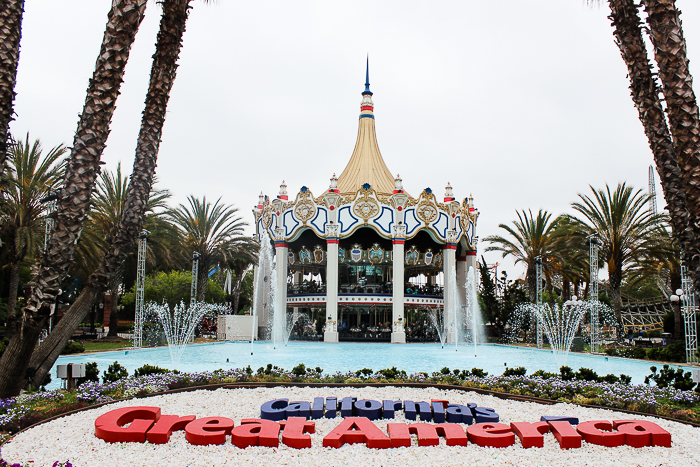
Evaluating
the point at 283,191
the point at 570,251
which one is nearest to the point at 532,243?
the point at 570,251

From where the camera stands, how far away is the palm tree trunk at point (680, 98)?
26.2ft

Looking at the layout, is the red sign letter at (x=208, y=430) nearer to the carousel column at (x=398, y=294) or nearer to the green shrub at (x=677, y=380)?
the green shrub at (x=677, y=380)

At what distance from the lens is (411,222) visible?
35625mm

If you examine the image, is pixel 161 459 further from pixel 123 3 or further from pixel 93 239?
pixel 93 239

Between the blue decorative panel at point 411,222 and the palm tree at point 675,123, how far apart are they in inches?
1025

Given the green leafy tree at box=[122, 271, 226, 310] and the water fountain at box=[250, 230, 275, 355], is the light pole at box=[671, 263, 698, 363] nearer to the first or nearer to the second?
the water fountain at box=[250, 230, 275, 355]

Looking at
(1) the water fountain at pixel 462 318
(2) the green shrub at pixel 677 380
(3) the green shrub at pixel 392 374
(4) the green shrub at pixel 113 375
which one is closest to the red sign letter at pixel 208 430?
(4) the green shrub at pixel 113 375

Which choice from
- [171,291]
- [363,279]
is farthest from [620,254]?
[171,291]

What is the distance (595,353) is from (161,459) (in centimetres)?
2200

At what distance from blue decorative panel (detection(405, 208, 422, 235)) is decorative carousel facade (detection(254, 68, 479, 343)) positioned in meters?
0.07

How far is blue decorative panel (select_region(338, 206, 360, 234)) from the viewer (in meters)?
35.2

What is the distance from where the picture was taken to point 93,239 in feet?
91.7

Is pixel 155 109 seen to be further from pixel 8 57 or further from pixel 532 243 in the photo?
pixel 532 243

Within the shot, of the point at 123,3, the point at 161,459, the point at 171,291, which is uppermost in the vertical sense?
the point at 123,3
